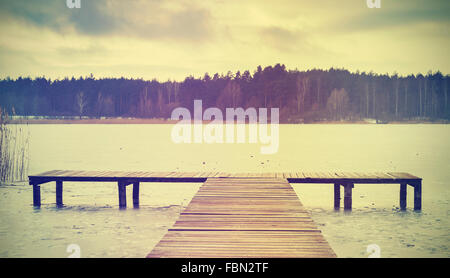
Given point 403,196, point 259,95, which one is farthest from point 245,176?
point 259,95

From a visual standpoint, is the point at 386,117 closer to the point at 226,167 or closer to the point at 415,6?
the point at 226,167

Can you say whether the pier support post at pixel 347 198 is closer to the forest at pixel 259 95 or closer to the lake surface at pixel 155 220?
the lake surface at pixel 155 220

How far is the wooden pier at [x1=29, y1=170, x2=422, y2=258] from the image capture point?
3971mm

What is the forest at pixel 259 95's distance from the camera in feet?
229

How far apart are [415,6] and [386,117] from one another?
217 feet

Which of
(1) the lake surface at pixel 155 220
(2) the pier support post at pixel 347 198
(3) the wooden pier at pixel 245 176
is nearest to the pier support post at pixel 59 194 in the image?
(1) the lake surface at pixel 155 220

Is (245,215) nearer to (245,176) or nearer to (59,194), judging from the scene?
(245,176)

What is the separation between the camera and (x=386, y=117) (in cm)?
7162

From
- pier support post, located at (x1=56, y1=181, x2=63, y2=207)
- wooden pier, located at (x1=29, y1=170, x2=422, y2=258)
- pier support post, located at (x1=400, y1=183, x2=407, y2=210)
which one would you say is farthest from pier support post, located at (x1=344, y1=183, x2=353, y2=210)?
pier support post, located at (x1=56, y1=181, x2=63, y2=207)

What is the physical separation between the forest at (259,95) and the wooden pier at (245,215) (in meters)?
60.9

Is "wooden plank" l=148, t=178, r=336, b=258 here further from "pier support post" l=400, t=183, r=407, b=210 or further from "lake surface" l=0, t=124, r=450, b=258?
"pier support post" l=400, t=183, r=407, b=210

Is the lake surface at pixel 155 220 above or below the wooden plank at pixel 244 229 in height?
below

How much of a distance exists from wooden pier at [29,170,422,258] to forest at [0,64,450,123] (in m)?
60.9
